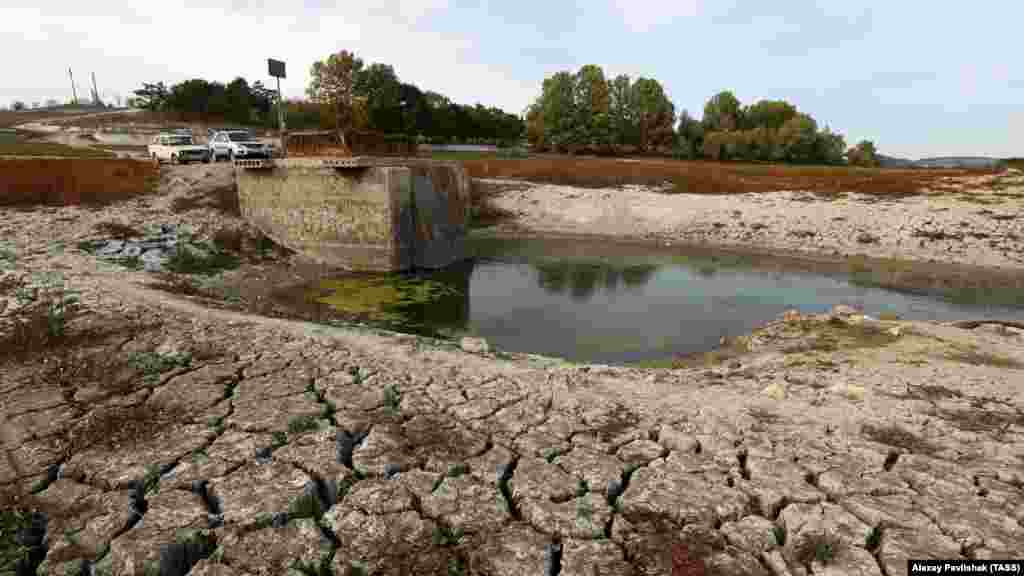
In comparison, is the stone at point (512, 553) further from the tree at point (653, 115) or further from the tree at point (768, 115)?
the tree at point (768, 115)

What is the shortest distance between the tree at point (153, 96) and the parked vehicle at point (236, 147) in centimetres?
4335

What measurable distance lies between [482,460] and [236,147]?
27.0 m

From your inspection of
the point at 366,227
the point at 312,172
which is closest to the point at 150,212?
the point at 312,172

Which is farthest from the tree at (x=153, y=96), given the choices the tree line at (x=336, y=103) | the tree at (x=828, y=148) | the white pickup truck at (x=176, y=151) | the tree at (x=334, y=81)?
the tree at (x=828, y=148)

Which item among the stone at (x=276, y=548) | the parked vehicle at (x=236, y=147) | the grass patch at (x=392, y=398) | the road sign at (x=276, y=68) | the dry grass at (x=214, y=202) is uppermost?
the road sign at (x=276, y=68)

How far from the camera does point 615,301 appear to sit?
1678 centimetres

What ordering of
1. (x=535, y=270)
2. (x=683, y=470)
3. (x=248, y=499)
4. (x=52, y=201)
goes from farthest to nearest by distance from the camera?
(x=535, y=270)
(x=52, y=201)
(x=683, y=470)
(x=248, y=499)

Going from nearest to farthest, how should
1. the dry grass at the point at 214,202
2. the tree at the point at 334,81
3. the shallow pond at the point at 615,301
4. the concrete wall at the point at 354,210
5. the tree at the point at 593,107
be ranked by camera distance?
1. the shallow pond at the point at 615,301
2. the concrete wall at the point at 354,210
3. the dry grass at the point at 214,202
4. the tree at the point at 334,81
5. the tree at the point at 593,107

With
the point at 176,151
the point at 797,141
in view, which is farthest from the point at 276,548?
the point at 797,141

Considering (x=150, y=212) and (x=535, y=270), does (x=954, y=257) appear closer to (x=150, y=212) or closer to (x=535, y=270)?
(x=535, y=270)

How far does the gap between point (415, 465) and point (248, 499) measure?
1389mm

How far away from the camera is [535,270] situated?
21531 mm

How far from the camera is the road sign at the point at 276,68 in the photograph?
65.2ft

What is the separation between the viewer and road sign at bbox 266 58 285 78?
19.9 meters
